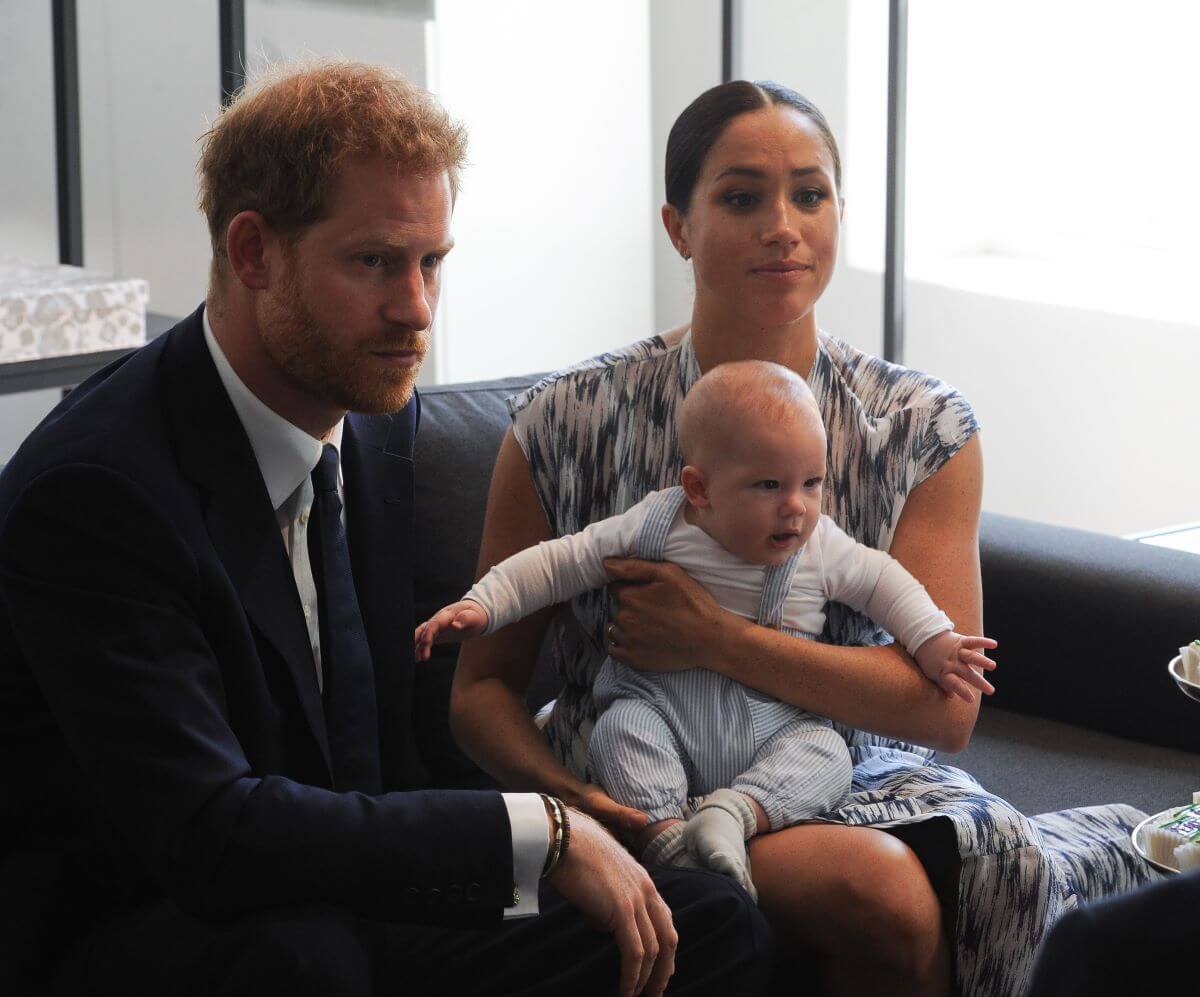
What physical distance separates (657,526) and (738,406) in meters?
0.19

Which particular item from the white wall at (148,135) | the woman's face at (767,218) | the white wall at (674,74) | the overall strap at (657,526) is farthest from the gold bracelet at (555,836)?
the white wall at (674,74)

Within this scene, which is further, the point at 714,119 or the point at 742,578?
the point at 714,119

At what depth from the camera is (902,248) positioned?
4387mm

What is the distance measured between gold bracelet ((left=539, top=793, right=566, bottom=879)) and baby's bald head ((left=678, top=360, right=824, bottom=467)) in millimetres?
487

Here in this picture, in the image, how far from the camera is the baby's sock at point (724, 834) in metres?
1.72

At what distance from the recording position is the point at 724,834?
174 centimetres

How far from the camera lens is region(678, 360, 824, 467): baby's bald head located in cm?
184

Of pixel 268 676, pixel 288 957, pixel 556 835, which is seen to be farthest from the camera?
pixel 268 676

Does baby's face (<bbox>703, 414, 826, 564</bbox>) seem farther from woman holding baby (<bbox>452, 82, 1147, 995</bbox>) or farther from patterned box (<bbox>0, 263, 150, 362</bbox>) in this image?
patterned box (<bbox>0, 263, 150, 362</bbox>)

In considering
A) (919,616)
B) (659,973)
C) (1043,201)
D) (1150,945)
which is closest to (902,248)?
(1043,201)

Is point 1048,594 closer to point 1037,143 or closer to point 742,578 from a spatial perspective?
point 742,578

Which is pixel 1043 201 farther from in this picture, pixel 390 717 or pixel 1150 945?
pixel 1150 945

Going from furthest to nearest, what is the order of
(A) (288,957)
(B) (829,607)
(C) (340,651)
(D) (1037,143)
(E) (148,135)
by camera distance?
(D) (1037,143) < (E) (148,135) < (B) (829,607) < (C) (340,651) < (A) (288,957)

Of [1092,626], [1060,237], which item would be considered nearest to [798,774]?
[1092,626]
